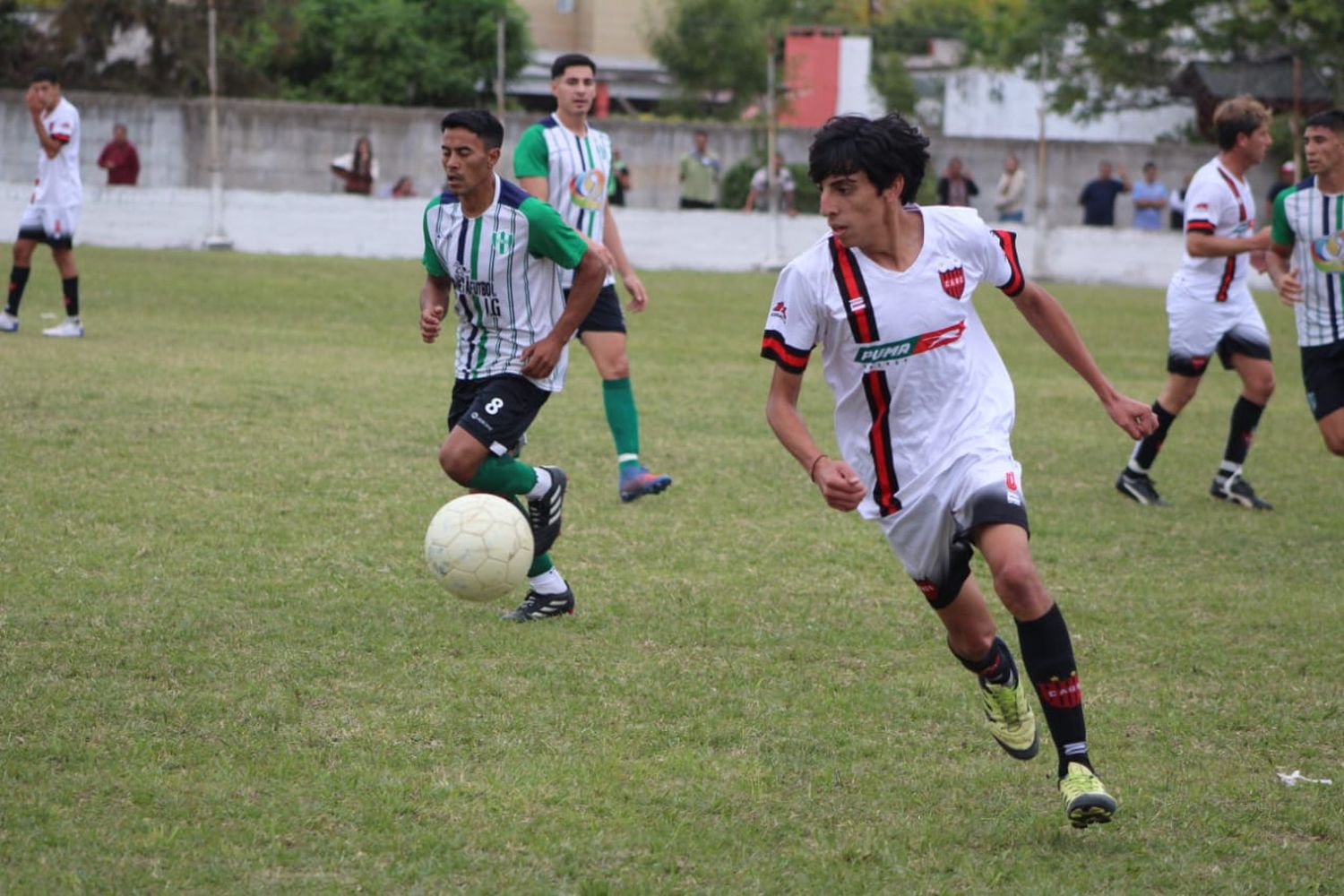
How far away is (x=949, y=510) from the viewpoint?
4312mm

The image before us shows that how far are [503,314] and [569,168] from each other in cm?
272

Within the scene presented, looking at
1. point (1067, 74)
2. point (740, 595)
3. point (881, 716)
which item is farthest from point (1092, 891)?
point (1067, 74)

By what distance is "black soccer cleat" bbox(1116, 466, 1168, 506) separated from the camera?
905cm

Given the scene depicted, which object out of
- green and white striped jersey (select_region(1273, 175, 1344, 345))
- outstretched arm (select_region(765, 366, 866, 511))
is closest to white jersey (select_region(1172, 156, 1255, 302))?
green and white striped jersey (select_region(1273, 175, 1344, 345))

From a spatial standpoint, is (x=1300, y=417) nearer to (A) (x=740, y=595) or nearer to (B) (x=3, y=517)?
(A) (x=740, y=595)

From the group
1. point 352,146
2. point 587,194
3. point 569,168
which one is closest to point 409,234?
point 352,146

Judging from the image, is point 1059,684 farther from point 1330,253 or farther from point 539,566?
point 1330,253

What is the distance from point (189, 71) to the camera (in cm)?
3466

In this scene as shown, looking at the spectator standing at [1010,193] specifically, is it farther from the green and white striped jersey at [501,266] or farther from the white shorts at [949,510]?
the white shorts at [949,510]

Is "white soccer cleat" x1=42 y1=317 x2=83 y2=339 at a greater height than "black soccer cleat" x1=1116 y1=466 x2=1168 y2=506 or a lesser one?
greater

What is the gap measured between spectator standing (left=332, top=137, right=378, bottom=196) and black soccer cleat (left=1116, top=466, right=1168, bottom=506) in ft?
64.8

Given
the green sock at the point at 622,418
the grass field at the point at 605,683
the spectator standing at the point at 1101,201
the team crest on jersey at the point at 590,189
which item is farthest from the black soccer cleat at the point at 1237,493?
the spectator standing at the point at 1101,201

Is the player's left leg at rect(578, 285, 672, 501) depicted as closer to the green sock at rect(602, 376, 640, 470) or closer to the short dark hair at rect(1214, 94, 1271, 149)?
the green sock at rect(602, 376, 640, 470)

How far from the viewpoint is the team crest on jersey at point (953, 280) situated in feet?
14.3
